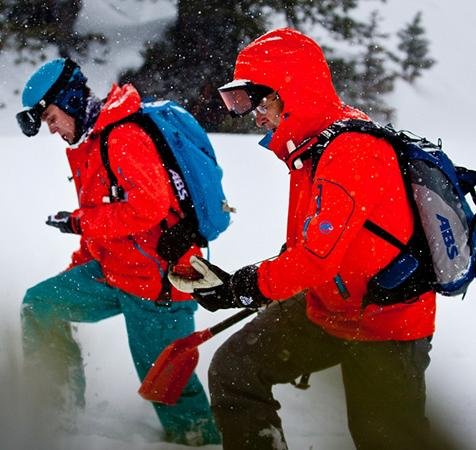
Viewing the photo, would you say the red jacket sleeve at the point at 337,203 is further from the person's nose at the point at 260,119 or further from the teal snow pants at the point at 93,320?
the teal snow pants at the point at 93,320

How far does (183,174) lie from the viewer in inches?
134

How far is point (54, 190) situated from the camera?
8.78 m

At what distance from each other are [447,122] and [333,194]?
24.3m

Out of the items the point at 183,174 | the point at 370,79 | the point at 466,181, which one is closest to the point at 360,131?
the point at 466,181

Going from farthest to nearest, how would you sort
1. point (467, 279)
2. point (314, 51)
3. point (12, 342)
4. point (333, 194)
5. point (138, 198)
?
point (12, 342)
point (138, 198)
point (314, 51)
point (467, 279)
point (333, 194)

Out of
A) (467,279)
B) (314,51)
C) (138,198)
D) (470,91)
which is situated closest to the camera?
(467,279)

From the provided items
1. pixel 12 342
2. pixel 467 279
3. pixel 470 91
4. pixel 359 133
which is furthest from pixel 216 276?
pixel 470 91

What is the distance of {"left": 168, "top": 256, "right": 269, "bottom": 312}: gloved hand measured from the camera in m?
2.46

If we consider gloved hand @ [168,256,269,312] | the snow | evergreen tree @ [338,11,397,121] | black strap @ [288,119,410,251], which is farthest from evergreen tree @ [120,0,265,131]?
black strap @ [288,119,410,251]

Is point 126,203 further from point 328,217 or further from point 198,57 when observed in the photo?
point 198,57

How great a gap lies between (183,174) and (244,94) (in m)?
0.82

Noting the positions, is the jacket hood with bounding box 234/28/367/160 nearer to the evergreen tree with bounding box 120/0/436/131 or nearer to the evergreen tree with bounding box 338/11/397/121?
the evergreen tree with bounding box 120/0/436/131

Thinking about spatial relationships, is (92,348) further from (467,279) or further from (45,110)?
(467,279)

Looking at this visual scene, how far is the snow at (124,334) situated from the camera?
3.76 metres
